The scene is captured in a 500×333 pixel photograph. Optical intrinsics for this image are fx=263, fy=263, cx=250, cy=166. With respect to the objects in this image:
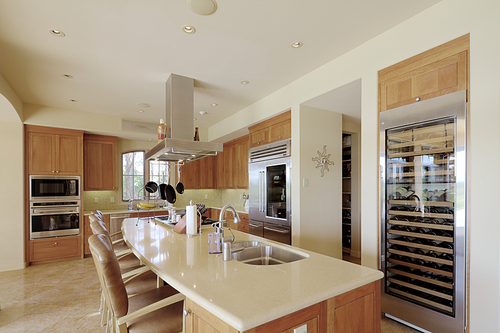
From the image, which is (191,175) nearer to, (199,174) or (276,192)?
(199,174)

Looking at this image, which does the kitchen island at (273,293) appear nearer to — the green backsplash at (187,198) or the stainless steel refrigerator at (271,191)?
the stainless steel refrigerator at (271,191)

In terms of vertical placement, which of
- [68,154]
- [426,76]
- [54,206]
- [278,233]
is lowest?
[278,233]

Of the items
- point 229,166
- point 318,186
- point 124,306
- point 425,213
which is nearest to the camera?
point 124,306

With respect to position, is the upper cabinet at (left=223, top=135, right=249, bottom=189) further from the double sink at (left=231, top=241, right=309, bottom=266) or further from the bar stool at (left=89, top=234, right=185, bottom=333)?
the bar stool at (left=89, top=234, right=185, bottom=333)

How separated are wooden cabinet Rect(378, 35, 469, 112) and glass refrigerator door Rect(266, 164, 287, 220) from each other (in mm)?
1879

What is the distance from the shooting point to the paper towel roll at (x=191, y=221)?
8.81ft

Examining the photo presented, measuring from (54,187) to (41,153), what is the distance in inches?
25.6

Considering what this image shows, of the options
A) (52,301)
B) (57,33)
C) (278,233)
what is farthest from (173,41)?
(52,301)

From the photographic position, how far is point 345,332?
A: 1.38m

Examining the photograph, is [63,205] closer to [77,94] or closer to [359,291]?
[77,94]

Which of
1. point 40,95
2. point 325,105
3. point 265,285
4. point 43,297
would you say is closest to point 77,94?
point 40,95

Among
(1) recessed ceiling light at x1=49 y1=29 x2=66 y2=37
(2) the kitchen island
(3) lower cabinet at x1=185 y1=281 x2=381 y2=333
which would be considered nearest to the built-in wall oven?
(1) recessed ceiling light at x1=49 y1=29 x2=66 y2=37

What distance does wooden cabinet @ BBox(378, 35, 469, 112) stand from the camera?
198 centimetres

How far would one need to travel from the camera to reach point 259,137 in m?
4.64
